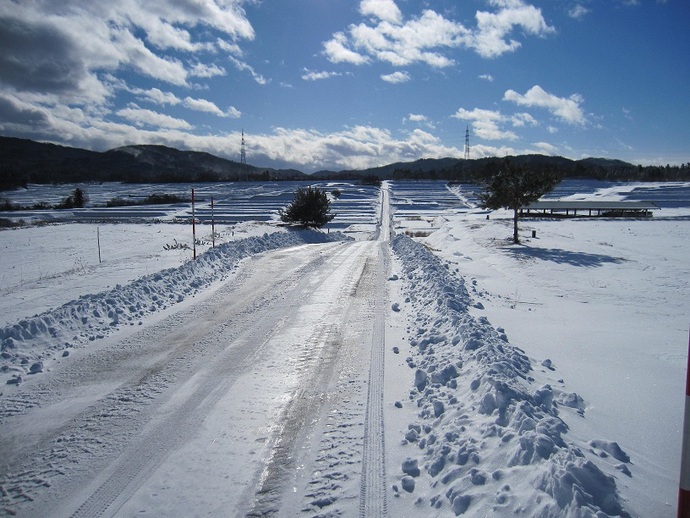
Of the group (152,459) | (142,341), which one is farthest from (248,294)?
(152,459)

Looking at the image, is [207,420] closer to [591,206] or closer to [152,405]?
[152,405]

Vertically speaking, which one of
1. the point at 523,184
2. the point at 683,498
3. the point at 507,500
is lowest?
the point at 507,500

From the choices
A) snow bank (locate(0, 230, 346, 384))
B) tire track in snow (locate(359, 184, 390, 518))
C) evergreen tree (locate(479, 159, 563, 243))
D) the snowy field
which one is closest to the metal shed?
evergreen tree (locate(479, 159, 563, 243))

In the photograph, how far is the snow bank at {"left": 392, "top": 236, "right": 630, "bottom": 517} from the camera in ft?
11.0

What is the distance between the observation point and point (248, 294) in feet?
37.0

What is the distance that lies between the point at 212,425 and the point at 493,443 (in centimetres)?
315

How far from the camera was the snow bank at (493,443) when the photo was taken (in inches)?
132

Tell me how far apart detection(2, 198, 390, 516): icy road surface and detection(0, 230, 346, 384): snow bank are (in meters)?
0.53

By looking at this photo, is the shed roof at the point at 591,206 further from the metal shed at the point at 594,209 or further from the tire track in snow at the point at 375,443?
the tire track in snow at the point at 375,443

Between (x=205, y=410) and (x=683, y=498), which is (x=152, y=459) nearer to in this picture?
(x=205, y=410)

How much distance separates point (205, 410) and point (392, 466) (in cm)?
250

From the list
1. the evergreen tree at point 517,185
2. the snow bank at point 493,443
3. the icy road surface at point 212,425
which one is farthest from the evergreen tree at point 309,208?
the snow bank at point 493,443

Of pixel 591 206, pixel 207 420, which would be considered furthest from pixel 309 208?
pixel 591 206

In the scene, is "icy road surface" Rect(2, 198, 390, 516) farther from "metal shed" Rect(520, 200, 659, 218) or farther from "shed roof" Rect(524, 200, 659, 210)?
"shed roof" Rect(524, 200, 659, 210)
